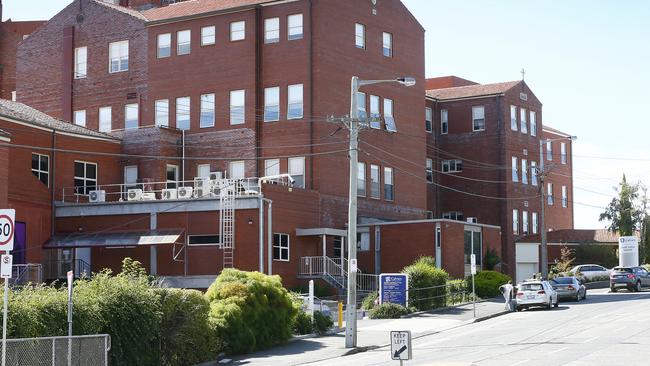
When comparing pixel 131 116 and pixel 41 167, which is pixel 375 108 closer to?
pixel 131 116

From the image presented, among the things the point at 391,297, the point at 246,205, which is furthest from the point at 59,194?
the point at 391,297

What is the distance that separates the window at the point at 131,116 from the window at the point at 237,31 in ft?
26.0

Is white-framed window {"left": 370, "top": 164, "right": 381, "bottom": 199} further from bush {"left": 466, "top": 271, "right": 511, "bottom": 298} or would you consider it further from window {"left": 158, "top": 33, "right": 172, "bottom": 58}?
window {"left": 158, "top": 33, "right": 172, "bottom": 58}

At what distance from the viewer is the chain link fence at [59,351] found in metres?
20.3

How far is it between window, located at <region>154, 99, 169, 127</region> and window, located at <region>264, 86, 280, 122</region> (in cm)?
679

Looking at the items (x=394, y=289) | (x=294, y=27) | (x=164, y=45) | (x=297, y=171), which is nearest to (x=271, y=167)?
(x=297, y=171)

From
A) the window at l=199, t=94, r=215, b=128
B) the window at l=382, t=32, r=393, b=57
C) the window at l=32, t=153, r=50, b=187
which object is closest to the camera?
the window at l=32, t=153, r=50, b=187

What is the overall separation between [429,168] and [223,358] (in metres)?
44.3

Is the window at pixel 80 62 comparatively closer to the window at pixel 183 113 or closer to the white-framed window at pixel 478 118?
the window at pixel 183 113

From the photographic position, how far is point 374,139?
187ft

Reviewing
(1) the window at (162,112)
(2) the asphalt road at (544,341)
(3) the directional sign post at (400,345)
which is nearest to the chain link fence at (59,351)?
(3) the directional sign post at (400,345)

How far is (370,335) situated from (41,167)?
21385mm

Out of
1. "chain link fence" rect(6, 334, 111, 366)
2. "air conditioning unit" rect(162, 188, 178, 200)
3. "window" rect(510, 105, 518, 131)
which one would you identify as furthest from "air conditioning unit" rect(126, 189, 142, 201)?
"window" rect(510, 105, 518, 131)

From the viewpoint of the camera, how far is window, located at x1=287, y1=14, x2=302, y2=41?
54.2 metres
